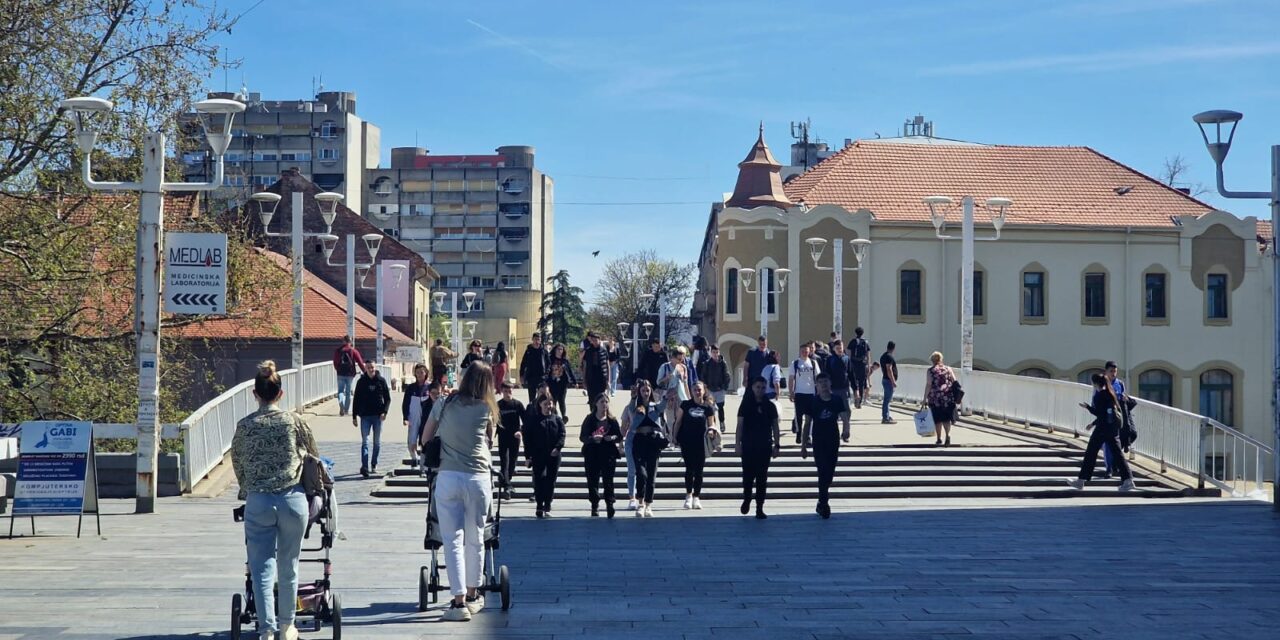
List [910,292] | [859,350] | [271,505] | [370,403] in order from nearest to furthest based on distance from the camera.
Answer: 1. [271,505]
2. [370,403]
3. [859,350]
4. [910,292]

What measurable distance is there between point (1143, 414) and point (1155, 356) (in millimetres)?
40446

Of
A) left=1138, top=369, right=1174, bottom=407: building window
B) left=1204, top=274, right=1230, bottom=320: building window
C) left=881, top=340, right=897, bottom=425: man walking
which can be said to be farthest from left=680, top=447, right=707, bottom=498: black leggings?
left=1204, top=274, right=1230, bottom=320: building window

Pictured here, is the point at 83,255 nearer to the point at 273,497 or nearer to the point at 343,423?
the point at 343,423

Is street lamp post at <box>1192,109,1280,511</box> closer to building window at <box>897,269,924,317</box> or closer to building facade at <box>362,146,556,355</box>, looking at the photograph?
building window at <box>897,269,924,317</box>

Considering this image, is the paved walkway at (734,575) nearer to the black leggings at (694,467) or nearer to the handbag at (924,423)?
the black leggings at (694,467)

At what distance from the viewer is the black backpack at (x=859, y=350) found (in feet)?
105

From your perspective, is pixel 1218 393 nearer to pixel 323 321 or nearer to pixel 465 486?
pixel 323 321

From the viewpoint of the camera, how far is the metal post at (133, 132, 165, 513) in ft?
61.4

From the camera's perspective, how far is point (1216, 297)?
64.7m

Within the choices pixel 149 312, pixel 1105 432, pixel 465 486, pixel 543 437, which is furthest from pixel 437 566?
pixel 1105 432

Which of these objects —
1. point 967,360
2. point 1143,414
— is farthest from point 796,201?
point 1143,414

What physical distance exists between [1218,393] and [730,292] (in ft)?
69.4

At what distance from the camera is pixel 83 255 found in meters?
24.8

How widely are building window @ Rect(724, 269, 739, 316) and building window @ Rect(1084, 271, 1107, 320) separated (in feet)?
48.4
